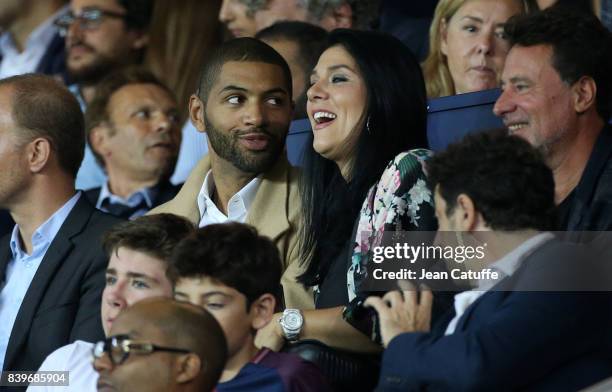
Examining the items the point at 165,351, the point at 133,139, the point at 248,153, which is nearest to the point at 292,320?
the point at 248,153

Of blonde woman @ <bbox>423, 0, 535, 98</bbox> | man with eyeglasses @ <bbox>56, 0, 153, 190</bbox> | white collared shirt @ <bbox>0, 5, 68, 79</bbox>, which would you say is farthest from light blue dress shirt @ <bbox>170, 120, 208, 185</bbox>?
blonde woman @ <bbox>423, 0, 535, 98</bbox>

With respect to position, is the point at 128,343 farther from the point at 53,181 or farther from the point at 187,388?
the point at 53,181

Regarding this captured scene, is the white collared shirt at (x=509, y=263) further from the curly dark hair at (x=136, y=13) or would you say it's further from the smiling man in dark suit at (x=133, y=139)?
the curly dark hair at (x=136, y=13)

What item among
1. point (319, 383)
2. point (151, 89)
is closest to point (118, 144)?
point (151, 89)

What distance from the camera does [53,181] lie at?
4457mm

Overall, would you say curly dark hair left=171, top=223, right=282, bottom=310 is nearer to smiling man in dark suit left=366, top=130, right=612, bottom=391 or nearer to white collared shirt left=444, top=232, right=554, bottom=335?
smiling man in dark suit left=366, top=130, right=612, bottom=391

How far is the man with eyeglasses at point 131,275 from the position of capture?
12.3ft

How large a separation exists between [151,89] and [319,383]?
9.24ft

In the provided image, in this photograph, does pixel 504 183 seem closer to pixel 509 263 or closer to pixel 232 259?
pixel 509 263

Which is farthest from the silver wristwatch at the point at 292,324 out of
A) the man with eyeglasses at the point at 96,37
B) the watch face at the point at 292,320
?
the man with eyeglasses at the point at 96,37

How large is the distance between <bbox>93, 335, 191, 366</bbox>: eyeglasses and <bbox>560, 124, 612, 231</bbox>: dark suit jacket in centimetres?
126

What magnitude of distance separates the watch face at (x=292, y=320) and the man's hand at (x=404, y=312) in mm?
427

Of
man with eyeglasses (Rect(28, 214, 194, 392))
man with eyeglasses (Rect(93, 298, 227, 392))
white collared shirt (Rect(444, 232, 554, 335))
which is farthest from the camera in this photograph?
man with eyeglasses (Rect(28, 214, 194, 392))

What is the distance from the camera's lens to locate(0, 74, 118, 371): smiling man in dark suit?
4.12m
